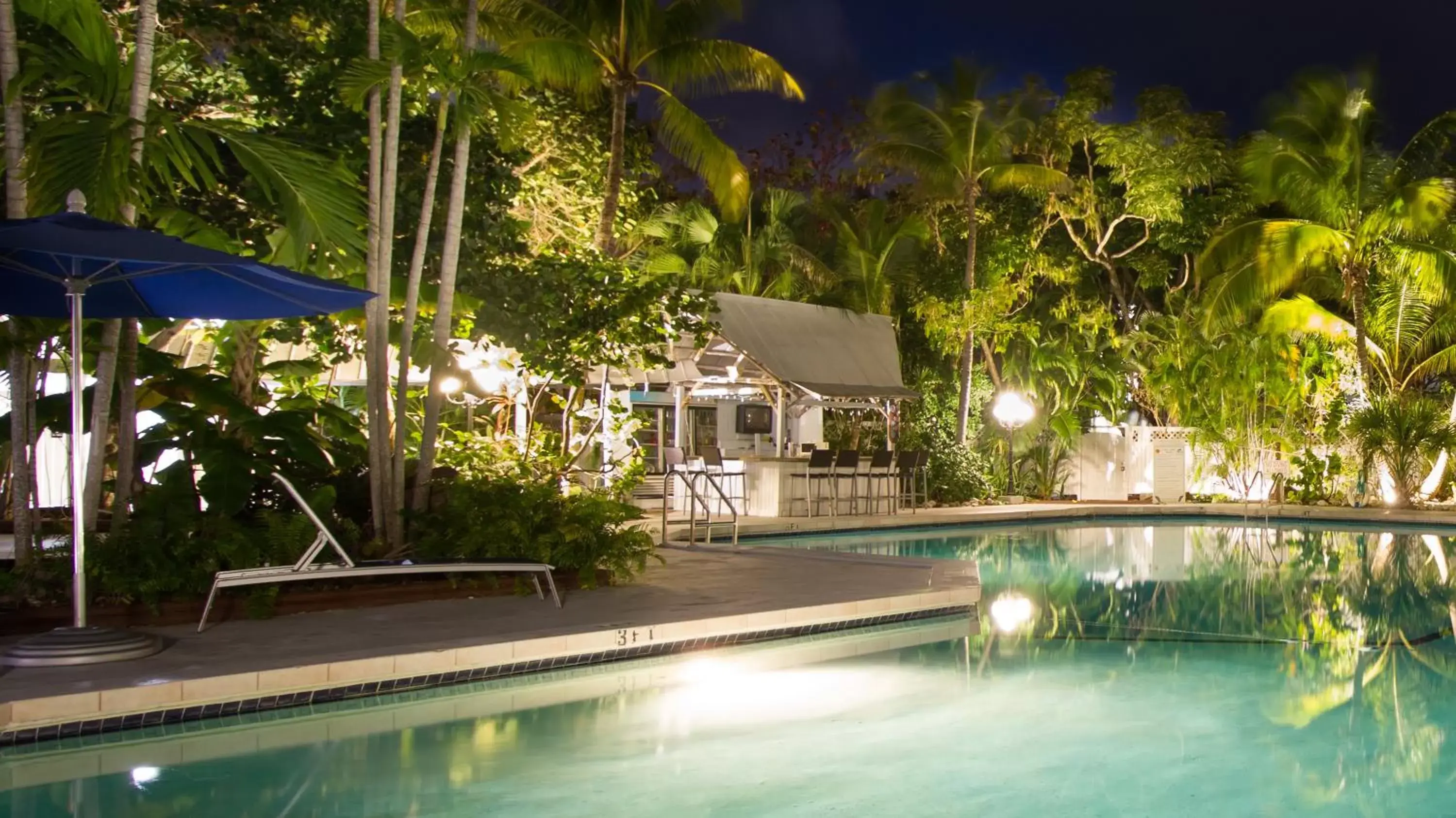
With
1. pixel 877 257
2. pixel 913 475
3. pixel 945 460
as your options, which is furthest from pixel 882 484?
pixel 877 257

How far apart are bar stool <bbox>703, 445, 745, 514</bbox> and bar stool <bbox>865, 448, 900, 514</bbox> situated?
1896 millimetres

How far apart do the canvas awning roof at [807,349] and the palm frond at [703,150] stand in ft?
4.91

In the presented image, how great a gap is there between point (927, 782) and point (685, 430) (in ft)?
63.6

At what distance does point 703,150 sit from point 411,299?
9.37 meters

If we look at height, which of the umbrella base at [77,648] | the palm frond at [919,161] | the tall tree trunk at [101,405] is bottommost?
the umbrella base at [77,648]

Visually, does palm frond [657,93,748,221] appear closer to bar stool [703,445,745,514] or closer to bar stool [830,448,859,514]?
bar stool [703,445,745,514]

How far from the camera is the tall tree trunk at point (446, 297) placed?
930 centimetres

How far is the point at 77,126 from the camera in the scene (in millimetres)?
6816

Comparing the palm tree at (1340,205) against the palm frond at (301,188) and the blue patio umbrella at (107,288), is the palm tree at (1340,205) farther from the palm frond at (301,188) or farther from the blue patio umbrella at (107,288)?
the blue patio umbrella at (107,288)

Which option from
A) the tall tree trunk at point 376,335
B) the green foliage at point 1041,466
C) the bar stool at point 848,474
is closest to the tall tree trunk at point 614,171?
the bar stool at point 848,474

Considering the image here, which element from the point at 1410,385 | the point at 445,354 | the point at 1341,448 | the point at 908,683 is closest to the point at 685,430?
the point at 1341,448

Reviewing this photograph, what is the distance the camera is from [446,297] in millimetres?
9391

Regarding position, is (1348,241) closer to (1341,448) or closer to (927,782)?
(1341,448)

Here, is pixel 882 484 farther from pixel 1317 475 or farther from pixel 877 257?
A: pixel 1317 475
